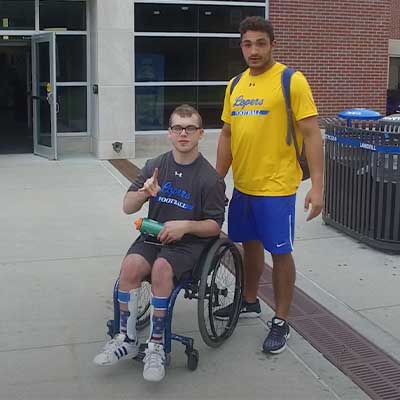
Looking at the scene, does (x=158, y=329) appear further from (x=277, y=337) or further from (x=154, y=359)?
(x=277, y=337)

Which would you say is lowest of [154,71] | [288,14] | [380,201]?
[380,201]

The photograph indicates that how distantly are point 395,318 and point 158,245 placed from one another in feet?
5.99

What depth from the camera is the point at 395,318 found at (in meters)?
4.57

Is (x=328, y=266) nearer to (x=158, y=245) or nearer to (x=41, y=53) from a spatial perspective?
(x=158, y=245)

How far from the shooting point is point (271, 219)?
396cm

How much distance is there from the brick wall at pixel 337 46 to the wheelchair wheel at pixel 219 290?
943cm

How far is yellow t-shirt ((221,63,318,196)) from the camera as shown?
386 cm

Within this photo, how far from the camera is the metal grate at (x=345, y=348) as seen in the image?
363 cm

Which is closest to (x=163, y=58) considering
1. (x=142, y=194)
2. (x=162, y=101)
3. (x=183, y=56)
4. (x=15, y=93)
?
(x=183, y=56)

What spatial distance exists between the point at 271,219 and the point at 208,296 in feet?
1.95

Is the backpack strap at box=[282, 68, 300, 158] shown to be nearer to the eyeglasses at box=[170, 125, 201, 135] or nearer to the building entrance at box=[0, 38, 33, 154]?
the eyeglasses at box=[170, 125, 201, 135]

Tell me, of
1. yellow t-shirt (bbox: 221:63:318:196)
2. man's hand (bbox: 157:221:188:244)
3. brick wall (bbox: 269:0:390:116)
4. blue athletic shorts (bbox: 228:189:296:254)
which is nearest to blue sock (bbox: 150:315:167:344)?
man's hand (bbox: 157:221:188:244)

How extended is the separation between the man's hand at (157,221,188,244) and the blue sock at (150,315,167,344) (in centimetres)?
43

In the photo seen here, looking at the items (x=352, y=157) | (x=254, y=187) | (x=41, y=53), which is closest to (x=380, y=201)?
(x=352, y=157)
